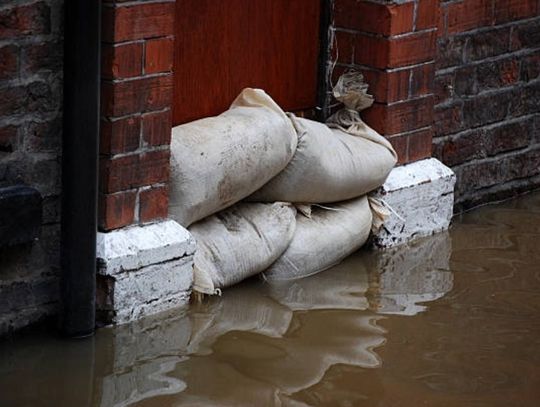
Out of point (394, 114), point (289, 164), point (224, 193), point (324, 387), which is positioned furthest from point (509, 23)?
point (324, 387)

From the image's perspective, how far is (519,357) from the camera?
167 inches

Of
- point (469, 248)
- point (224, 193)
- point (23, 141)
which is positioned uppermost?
point (23, 141)

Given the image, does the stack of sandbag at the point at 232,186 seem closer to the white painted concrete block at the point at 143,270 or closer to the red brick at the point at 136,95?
the white painted concrete block at the point at 143,270

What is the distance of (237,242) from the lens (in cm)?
464

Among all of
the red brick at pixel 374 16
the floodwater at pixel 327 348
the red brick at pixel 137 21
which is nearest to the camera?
the floodwater at pixel 327 348

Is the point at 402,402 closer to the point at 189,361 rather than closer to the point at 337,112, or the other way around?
the point at 189,361

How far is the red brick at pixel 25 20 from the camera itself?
391 cm

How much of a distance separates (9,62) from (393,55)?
5.86 ft

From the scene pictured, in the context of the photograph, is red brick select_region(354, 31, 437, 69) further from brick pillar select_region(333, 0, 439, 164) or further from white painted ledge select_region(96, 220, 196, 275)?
white painted ledge select_region(96, 220, 196, 275)

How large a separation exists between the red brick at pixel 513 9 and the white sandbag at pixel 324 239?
3.91ft

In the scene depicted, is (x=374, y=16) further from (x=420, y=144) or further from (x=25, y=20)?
(x=25, y=20)

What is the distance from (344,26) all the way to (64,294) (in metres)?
1.77

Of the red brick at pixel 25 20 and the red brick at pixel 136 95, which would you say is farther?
the red brick at pixel 136 95

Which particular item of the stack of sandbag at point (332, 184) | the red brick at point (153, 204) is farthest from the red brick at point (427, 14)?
the red brick at point (153, 204)
